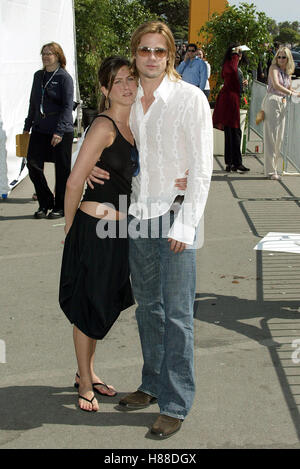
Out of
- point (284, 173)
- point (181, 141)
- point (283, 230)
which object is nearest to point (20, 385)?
point (181, 141)

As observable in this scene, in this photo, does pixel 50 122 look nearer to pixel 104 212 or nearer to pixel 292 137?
pixel 292 137

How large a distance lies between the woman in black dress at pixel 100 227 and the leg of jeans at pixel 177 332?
0.37 meters

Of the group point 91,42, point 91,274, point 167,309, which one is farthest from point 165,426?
point 91,42

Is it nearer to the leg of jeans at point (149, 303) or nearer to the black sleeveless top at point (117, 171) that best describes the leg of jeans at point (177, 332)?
the leg of jeans at point (149, 303)

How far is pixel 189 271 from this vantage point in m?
3.41

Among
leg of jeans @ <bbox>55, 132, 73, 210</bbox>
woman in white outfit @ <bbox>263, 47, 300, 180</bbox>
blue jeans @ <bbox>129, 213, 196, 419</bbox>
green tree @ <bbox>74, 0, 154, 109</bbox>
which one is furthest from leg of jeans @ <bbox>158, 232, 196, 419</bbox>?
green tree @ <bbox>74, 0, 154, 109</bbox>

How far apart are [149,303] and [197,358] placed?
0.95 m

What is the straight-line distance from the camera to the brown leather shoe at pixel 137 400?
382cm

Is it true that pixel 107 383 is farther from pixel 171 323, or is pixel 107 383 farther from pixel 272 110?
pixel 272 110

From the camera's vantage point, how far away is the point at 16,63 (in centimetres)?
1020

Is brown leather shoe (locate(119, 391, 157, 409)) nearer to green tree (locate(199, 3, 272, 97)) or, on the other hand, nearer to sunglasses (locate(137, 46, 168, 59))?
sunglasses (locate(137, 46, 168, 59))

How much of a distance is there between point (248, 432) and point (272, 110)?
7591 millimetres

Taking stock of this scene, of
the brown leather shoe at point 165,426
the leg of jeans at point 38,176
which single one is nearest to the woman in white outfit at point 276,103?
the leg of jeans at point 38,176

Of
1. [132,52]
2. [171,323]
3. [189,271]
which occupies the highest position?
[132,52]
